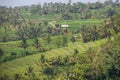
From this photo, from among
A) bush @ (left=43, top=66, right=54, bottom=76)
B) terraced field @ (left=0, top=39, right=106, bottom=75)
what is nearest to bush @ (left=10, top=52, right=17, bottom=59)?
terraced field @ (left=0, top=39, right=106, bottom=75)

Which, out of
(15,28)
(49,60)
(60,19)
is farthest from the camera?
(60,19)

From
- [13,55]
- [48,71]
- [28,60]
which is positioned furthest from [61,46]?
[48,71]

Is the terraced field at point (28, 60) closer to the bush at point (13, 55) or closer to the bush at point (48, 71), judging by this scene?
the bush at point (13, 55)

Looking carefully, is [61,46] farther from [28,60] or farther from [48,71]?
[48,71]

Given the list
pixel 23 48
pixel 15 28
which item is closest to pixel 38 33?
pixel 15 28

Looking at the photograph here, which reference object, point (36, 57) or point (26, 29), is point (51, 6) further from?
point (36, 57)

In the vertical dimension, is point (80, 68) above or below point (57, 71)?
above

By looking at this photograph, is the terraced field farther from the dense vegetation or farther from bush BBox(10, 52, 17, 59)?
bush BBox(10, 52, 17, 59)

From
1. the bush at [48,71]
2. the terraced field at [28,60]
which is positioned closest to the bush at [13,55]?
the terraced field at [28,60]
